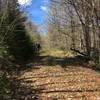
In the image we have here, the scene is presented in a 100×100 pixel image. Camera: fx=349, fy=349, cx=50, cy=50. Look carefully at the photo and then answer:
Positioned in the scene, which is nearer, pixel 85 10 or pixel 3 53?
pixel 3 53

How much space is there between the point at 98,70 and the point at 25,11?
10.9 m

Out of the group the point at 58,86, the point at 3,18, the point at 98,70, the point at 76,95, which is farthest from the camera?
the point at 98,70

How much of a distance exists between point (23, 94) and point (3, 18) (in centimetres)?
355

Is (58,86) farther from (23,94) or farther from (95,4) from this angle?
(95,4)

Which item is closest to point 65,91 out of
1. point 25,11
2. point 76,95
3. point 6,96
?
point 76,95

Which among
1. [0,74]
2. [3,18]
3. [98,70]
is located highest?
[3,18]

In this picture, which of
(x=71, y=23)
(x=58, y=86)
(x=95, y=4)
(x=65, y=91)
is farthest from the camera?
(x=71, y=23)

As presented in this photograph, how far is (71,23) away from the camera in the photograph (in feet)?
102

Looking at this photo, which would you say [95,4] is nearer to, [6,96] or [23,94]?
[23,94]

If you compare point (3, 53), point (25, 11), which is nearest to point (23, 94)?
point (3, 53)

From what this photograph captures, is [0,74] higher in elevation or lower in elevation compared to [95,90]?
higher

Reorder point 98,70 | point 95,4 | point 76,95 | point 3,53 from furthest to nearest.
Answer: point 98,70 < point 95,4 < point 76,95 < point 3,53

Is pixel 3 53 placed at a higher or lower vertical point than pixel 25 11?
lower

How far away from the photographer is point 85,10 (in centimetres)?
2103
